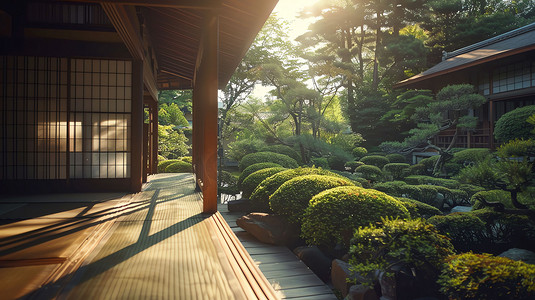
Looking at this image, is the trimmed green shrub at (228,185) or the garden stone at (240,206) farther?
the trimmed green shrub at (228,185)

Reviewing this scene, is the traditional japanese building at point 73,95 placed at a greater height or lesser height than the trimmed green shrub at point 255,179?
greater

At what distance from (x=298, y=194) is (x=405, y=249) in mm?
2155

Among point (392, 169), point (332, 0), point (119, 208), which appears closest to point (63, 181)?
point (119, 208)

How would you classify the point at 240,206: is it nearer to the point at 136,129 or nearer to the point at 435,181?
the point at 136,129

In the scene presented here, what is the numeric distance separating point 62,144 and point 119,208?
2299 millimetres

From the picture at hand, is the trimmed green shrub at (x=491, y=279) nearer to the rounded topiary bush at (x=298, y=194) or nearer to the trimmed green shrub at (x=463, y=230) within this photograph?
the trimmed green shrub at (x=463, y=230)

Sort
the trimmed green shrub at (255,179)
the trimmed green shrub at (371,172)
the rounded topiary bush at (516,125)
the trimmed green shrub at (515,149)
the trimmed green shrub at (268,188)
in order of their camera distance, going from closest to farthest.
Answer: the trimmed green shrub at (515,149)
the trimmed green shrub at (268,188)
the trimmed green shrub at (255,179)
the rounded topiary bush at (516,125)
the trimmed green shrub at (371,172)

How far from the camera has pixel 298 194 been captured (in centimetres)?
517

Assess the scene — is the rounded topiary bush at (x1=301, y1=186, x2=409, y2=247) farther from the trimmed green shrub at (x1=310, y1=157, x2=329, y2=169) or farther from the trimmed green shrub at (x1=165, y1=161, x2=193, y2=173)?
the trimmed green shrub at (x1=310, y1=157, x2=329, y2=169)

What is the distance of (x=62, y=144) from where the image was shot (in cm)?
570

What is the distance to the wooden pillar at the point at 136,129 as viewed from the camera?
5680 millimetres

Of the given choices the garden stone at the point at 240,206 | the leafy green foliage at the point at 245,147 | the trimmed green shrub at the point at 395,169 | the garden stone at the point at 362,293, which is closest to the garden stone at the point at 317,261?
the garden stone at the point at 362,293

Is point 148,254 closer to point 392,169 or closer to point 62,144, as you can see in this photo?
point 62,144

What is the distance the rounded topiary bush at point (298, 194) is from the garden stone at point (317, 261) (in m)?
0.59
